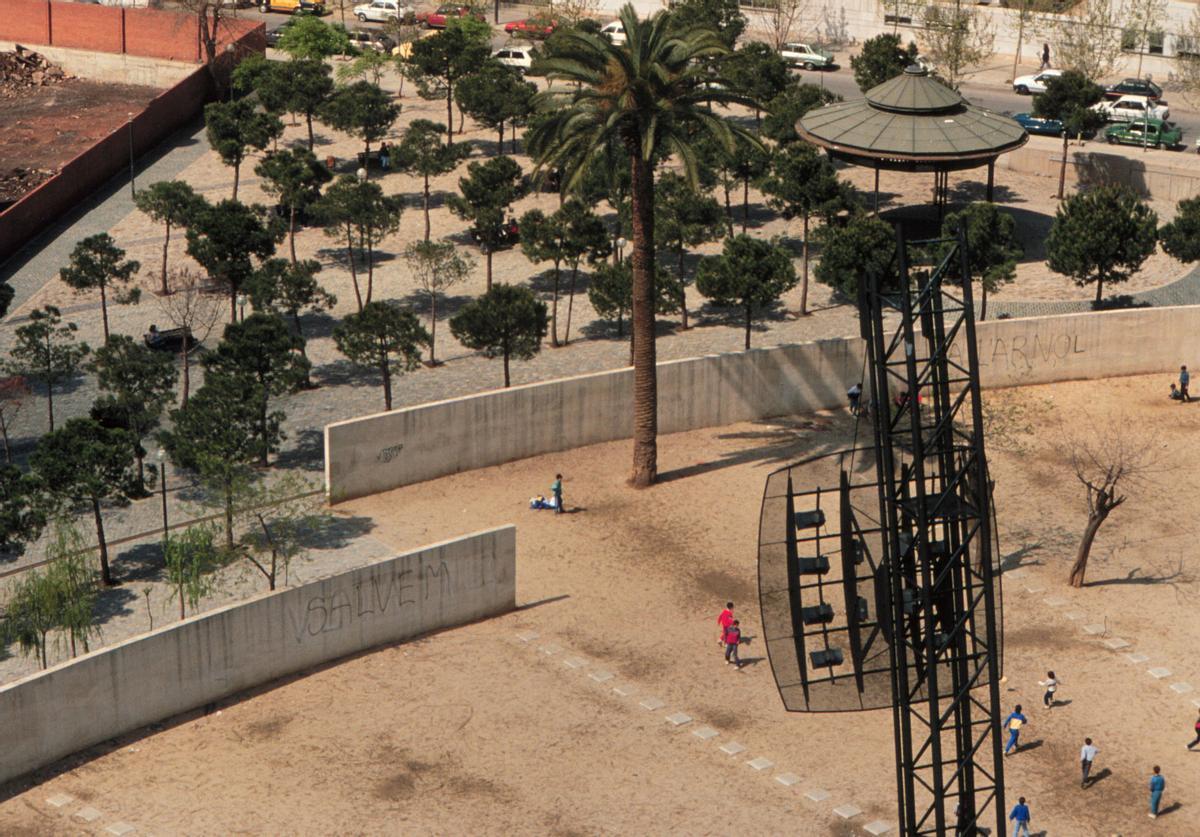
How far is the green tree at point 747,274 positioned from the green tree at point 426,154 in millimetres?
15324

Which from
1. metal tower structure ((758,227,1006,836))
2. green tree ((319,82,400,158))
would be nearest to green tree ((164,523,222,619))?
metal tower structure ((758,227,1006,836))

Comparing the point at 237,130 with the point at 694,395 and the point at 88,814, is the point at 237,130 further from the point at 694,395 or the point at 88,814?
the point at 88,814

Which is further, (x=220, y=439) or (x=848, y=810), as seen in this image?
(x=220, y=439)

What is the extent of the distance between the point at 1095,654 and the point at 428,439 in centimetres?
2151

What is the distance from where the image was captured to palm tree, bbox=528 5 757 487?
57.8 meters

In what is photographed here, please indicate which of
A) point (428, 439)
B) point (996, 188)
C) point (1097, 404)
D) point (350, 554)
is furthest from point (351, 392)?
point (996, 188)

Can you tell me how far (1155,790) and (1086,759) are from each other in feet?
5.68

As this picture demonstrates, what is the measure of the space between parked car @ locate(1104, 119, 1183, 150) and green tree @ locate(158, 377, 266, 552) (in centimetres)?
5097

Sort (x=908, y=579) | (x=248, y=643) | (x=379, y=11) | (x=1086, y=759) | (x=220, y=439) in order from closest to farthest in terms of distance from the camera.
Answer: (x=908, y=579), (x=1086, y=759), (x=248, y=643), (x=220, y=439), (x=379, y=11)

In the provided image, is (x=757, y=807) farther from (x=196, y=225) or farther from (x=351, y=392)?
(x=196, y=225)

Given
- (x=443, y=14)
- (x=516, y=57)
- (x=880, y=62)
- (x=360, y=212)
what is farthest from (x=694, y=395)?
(x=443, y=14)

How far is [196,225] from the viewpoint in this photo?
69.8 metres

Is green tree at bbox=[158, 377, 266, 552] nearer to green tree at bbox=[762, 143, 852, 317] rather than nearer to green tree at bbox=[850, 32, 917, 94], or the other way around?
green tree at bbox=[762, 143, 852, 317]

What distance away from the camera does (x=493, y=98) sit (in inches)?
3378
